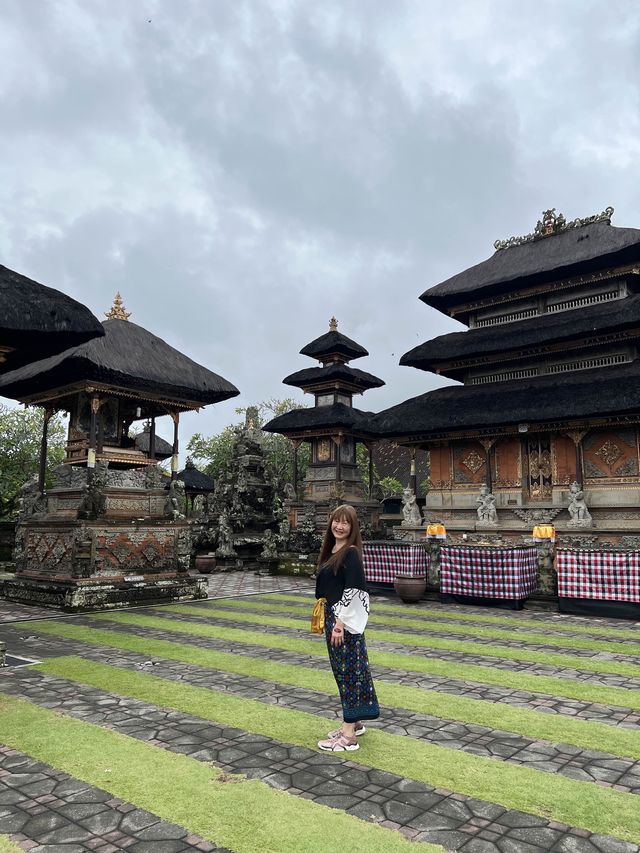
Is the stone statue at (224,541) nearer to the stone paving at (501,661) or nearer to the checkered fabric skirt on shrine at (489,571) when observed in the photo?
the checkered fabric skirt on shrine at (489,571)

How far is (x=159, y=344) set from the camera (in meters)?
20.1

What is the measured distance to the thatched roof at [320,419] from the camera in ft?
101

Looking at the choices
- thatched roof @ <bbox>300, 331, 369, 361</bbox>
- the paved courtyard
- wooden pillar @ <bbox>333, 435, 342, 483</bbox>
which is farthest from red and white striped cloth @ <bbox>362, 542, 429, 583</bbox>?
thatched roof @ <bbox>300, 331, 369, 361</bbox>

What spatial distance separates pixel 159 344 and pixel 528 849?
60.1ft

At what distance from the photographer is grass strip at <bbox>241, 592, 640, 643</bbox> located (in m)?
11.1

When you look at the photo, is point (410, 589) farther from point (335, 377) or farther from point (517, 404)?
point (335, 377)

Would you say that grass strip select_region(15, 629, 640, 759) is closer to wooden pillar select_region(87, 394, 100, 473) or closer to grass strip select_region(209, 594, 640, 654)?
grass strip select_region(209, 594, 640, 654)

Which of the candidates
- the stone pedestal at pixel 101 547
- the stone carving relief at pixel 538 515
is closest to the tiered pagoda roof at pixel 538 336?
the stone carving relief at pixel 538 515

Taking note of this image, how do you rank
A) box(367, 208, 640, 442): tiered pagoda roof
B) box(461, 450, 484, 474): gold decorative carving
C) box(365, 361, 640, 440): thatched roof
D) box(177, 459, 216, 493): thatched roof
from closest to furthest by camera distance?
box(365, 361, 640, 440): thatched roof
box(367, 208, 640, 442): tiered pagoda roof
box(461, 450, 484, 474): gold decorative carving
box(177, 459, 216, 493): thatched roof

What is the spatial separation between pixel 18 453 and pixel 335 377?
56.2 ft

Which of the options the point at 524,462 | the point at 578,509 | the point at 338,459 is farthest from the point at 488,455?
the point at 338,459

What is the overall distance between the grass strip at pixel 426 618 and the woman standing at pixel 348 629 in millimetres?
5966

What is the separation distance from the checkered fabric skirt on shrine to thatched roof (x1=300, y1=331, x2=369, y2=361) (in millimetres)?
18715

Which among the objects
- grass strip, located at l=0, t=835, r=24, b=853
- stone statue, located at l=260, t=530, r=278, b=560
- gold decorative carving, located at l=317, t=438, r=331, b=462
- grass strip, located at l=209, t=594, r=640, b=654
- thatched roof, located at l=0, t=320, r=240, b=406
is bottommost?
grass strip, located at l=209, t=594, r=640, b=654
